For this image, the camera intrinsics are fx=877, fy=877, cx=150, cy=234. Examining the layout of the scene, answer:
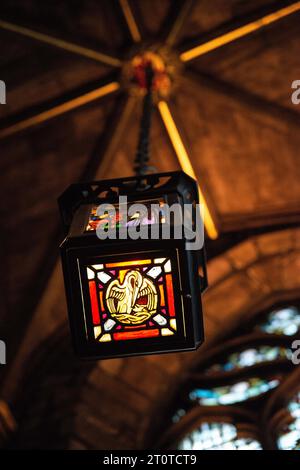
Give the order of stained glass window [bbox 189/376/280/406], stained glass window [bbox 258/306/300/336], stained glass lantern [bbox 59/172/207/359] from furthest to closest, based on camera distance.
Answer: stained glass window [bbox 258/306/300/336] → stained glass window [bbox 189/376/280/406] → stained glass lantern [bbox 59/172/207/359]

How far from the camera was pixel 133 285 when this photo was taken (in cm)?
385

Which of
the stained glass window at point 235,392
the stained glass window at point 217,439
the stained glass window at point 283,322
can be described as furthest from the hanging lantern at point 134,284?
the stained glass window at point 283,322

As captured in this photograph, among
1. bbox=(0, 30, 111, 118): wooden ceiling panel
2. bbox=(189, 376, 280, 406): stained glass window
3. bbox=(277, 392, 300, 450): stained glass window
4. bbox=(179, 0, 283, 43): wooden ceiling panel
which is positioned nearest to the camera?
bbox=(277, 392, 300, 450): stained glass window

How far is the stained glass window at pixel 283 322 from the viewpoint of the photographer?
748cm

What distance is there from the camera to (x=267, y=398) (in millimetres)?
6688

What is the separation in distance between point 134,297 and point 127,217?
14.7 inches

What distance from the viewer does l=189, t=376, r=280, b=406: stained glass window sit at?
A: 6.85 metres

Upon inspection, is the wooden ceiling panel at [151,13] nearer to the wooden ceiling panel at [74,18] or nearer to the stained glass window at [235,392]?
the wooden ceiling panel at [74,18]

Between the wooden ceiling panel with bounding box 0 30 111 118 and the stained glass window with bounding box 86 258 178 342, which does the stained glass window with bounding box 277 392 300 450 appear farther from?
the wooden ceiling panel with bounding box 0 30 111 118

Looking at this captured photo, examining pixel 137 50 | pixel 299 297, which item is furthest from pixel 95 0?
pixel 299 297

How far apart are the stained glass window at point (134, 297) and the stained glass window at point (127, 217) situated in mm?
174

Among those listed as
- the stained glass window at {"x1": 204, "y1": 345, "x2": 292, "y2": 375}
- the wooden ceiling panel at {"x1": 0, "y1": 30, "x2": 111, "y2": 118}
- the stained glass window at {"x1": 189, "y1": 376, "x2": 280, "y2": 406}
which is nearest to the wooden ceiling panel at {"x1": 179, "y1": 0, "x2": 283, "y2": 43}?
the wooden ceiling panel at {"x1": 0, "y1": 30, "x2": 111, "y2": 118}

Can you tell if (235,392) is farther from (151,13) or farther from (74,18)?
(74,18)

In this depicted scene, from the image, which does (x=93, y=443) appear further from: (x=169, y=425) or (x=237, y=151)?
(x=237, y=151)
